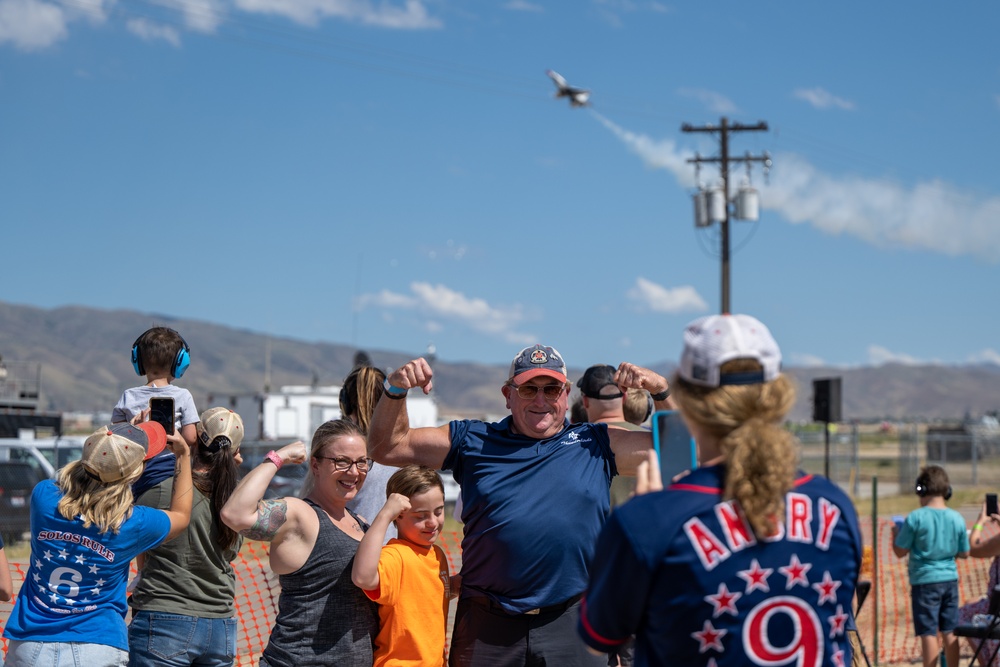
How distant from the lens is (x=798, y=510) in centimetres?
260

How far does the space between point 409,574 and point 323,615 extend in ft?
1.25

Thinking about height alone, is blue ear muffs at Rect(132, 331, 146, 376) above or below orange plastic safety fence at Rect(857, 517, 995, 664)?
above

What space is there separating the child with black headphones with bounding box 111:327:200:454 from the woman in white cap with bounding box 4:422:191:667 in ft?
1.62

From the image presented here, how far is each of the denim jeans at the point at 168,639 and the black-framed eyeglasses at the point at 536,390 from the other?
167 cm

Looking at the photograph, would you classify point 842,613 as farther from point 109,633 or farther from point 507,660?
point 109,633

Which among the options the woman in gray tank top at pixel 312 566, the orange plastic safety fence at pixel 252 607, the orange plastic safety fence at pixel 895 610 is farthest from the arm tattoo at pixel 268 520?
the orange plastic safety fence at pixel 895 610

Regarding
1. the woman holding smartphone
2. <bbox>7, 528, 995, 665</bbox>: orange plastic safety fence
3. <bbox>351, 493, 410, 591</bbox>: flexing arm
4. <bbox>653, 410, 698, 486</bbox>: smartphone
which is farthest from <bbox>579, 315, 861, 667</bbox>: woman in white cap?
<bbox>7, 528, 995, 665</bbox>: orange plastic safety fence

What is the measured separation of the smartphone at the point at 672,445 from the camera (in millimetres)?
2824

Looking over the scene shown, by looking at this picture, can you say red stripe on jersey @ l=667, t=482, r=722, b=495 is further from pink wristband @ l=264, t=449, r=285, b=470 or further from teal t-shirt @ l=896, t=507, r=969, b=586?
teal t-shirt @ l=896, t=507, r=969, b=586

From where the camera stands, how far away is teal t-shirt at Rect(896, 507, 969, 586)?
8.27 m

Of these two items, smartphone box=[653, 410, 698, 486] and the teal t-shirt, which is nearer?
smartphone box=[653, 410, 698, 486]

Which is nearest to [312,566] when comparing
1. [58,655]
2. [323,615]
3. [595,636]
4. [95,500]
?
[323,615]

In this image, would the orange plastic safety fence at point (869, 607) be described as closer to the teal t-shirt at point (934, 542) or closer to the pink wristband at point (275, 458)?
the teal t-shirt at point (934, 542)

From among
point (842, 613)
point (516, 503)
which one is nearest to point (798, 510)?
point (842, 613)
